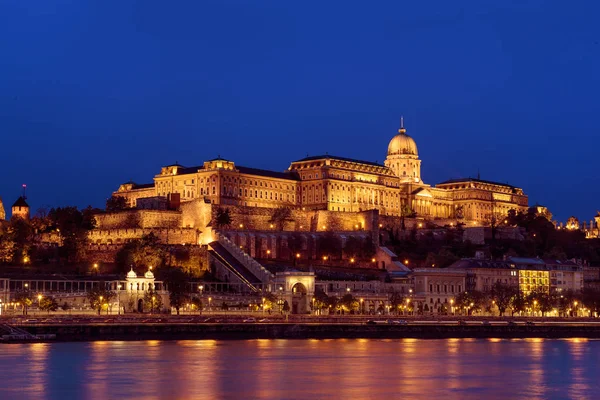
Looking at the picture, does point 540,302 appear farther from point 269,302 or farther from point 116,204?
point 116,204

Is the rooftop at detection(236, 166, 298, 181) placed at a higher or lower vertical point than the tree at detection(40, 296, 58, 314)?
higher

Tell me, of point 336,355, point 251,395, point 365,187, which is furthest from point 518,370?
point 365,187

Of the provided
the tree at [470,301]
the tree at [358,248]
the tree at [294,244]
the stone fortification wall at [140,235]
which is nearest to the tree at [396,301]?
the tree at [470,301]

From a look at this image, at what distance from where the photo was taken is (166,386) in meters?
48.6

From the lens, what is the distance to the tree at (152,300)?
9106cm

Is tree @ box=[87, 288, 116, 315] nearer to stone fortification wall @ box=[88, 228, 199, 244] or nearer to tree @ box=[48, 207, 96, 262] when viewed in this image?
tree @ box=[48, 207, 96, 262]

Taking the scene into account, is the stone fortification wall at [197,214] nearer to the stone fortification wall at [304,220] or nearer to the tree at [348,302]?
the stone fortification wall at [304,220]

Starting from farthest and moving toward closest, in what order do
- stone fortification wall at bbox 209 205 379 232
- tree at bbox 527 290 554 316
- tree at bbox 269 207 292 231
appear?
1. tree at bbox 269 207 292 231
2. stone fortification wall at bbox 209 205 379 232
3. tree at bbox 527 290 554 316

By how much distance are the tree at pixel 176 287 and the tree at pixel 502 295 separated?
94.6ft

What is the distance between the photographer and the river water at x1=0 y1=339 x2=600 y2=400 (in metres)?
47.3

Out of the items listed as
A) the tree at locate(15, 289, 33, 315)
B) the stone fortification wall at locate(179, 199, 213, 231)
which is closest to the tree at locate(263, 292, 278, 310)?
the tree at locate(15, 289, 33, 315)

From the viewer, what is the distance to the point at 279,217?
128875mm

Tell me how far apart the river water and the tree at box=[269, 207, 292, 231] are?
5350cm

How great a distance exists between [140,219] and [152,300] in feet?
96.5
